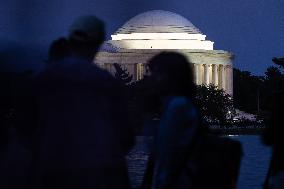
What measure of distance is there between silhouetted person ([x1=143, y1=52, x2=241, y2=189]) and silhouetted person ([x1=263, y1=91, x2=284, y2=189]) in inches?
27.1

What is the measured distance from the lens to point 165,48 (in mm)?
150750

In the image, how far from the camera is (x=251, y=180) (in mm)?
23922

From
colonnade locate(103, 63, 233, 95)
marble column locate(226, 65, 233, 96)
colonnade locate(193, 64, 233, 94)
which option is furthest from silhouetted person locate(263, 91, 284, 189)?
marble column locate(226, 65, 233, 96)

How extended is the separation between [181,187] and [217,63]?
481ft

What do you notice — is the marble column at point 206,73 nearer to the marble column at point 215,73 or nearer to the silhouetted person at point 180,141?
the marble column at point 215,73

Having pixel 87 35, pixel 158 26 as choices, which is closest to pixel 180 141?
pixel 87 35

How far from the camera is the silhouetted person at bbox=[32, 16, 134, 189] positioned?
6.65 m

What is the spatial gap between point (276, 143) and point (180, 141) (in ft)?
4.13

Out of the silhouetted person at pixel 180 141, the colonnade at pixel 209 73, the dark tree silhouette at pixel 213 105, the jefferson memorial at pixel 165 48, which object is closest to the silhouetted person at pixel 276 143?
the silhouetted person at pixel 180 141

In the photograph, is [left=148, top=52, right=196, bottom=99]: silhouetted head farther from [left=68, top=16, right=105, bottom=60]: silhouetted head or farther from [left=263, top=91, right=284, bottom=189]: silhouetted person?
[left=263, top=91, right=284, bottom=189]: silhouetted person

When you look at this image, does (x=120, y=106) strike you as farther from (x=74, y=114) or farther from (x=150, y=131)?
(x=150, y=131)

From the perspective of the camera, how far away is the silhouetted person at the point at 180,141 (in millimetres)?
7785

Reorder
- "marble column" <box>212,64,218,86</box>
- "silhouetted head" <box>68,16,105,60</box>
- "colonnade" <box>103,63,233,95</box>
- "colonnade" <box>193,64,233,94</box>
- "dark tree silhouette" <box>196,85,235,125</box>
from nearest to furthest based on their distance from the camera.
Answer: "silhouetted head" <box>68,16,105,60</box> → "dark tree silhouette" <box>196,85,235,125</box> → "colonnade" <box>103,63,233,95</box> → "colonnade" <box>193,64,233,94</box> → "marble column" <box>212,64,218,86</box>

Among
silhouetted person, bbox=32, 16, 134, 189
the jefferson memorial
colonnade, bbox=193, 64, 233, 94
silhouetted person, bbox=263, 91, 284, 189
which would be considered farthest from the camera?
colonnade, bbox=193, 64, 233, 94
